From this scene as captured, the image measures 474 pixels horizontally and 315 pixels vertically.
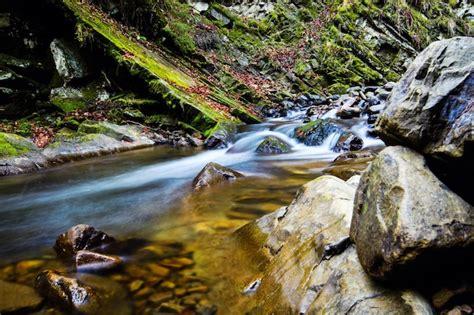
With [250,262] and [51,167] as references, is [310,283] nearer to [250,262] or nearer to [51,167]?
[250,262]

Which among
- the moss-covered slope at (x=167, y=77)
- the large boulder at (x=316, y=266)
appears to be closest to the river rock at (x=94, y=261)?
the large boulder at (x=316, y=266)

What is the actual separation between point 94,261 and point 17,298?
0.74 metres

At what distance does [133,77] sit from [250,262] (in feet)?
34.0

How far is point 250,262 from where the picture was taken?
3689 millimetres

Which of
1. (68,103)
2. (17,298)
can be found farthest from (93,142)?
(17,298)

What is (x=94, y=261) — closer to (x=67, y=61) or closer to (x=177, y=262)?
(x=177, y=262)

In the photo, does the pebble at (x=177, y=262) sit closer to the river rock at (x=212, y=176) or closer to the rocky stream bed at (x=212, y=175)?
the rocky stream bed at (x=212, y=175)

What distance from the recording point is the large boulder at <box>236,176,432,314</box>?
7.27ft

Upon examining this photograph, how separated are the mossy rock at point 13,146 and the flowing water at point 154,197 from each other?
2.56 ft

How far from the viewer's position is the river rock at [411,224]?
1.96 metres

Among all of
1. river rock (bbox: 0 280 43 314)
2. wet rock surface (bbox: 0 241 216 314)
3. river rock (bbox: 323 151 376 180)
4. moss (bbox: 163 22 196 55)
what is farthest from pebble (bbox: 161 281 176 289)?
moss (bbox: 163 22 196 55)

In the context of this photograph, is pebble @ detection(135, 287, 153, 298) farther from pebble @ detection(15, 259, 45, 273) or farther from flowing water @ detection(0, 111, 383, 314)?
pebble @ detection(15, 259, 45, 273)

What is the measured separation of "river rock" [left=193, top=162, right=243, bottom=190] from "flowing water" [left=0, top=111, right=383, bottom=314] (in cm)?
20

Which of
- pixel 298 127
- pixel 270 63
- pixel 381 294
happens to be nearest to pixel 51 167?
pixel 298 127
